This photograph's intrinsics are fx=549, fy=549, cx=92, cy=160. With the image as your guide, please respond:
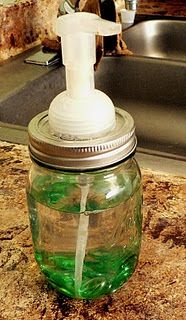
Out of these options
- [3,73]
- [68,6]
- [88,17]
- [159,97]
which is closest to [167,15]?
[159,97]

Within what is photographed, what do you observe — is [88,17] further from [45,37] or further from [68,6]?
[45,37]

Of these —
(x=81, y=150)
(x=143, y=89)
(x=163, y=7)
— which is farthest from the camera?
(x=163, y=7)

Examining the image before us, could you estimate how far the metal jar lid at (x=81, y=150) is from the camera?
451 mm

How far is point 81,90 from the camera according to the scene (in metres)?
0.47

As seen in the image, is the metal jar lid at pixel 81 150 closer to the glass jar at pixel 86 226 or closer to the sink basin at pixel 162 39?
the glass jar at pixel 86 226

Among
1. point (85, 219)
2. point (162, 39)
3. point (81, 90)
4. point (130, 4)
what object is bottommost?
point (162, 39)

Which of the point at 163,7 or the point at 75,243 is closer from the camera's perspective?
the point at 75,243

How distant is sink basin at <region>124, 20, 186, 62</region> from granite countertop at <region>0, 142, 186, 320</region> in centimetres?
100

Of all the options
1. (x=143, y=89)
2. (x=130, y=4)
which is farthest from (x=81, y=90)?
(x=130, y=4)

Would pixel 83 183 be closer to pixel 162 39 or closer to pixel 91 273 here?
pixel 91 273

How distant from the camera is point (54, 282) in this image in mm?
528

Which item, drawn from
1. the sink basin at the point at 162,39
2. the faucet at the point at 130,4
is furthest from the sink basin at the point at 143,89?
the sink basin at the point at 162,39

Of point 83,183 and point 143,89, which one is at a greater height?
point 83,183

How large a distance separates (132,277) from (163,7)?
1416 millimetres
